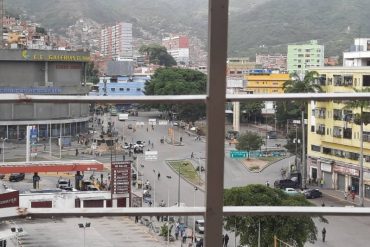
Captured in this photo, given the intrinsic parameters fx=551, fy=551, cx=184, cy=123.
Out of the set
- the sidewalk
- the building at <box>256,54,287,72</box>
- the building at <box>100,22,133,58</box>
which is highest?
the building at <box>256,54,287,72</box>

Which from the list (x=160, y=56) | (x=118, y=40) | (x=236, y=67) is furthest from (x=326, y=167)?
(x=118, y=40)

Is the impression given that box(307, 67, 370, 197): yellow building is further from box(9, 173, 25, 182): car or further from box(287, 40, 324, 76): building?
box(287, 40, 324, 76): building

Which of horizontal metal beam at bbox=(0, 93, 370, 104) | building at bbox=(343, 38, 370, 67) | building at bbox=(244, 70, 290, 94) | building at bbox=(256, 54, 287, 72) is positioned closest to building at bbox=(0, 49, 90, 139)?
horizontal metal beam at bbox=(0, 93, 370, 104)

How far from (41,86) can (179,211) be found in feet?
16.8

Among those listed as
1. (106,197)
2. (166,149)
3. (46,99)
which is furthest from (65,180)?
(46,99)

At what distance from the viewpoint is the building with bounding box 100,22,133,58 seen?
1113cm

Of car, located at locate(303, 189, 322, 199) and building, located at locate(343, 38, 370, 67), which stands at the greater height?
building, located at locate(343, 38, 370, 67)

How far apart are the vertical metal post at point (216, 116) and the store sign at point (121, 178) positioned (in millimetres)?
4305

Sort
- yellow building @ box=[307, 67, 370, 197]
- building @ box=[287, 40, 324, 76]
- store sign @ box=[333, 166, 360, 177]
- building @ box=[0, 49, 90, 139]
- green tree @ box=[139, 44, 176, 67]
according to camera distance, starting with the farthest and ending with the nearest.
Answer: building @ box=[287, 40, 324, 76] → green tree @ box=[139, 44, 176, 67] → store sign @ box=[333, 166, 360, 177] → yellow building @ box=[307, 67, 370, 197] → building @ box=[0, 49, 90, 139]

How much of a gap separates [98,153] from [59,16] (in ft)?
7.45

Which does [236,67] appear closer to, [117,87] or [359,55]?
[117,87]

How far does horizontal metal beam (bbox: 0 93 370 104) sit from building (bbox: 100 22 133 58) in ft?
32.8

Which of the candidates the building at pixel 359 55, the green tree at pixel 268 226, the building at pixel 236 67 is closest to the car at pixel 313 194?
the building at pixel 236 67

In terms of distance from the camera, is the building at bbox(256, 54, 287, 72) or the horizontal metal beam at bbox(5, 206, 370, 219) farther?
the building at bbox(256, 54, 287, 72)
